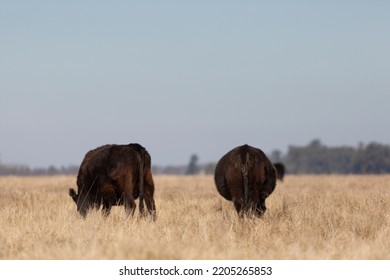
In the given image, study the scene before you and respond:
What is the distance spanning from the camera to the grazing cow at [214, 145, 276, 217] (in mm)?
11750

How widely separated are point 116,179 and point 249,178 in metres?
2.44

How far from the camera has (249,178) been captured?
38.8 ft

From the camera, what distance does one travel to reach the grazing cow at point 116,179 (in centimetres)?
1155

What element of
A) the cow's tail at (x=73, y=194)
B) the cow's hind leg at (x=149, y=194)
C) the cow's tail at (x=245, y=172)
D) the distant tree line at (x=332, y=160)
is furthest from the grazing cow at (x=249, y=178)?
the distant tree line at (x=332, y=160)

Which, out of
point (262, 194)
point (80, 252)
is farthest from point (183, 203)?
point (80, 252)

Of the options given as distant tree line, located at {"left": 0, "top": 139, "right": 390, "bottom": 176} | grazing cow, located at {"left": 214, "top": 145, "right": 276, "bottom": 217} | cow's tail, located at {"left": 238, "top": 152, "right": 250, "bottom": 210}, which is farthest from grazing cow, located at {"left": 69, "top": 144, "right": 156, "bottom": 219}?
distant tree line, located at {"left": 0, "top": 139, "right": 390, "bottom": 176}

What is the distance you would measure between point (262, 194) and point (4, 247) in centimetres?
537

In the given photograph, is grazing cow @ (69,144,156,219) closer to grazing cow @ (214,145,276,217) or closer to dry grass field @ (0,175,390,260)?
dry grass field @ (0,175,390,260)

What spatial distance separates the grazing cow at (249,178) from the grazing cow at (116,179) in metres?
1.55

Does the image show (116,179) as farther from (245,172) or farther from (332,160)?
(332,160)

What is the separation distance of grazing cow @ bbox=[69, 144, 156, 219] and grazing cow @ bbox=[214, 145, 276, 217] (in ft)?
5.08

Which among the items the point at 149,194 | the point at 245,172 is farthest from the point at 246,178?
the point at 149,194
